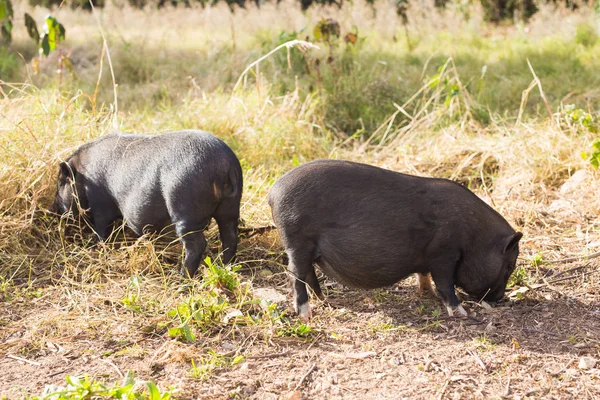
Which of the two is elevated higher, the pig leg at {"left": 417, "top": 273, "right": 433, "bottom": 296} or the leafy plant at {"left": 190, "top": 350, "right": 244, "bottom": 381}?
the leafy plant at {"left": 190, "top": 350, "right": 244, "bottom": 381}

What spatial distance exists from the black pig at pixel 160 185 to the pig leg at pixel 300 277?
1.96 ft

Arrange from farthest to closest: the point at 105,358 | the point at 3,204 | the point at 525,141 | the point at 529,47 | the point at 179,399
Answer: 1. the point at 529,47
2. the point at 525,141
3. the point at 3,204
4. the point at 105,358
5. the point at 179,399

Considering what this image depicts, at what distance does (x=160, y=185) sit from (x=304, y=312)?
1.13 metres

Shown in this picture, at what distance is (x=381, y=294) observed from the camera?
433cm

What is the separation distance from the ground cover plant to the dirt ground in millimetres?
12

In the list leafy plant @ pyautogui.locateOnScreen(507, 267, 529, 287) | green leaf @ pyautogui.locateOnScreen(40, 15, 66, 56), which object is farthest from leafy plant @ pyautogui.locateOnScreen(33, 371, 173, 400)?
green leaf @ pyautogui.locateOnScreen(40, 15, 66, 56)

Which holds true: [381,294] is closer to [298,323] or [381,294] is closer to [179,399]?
[298,323]

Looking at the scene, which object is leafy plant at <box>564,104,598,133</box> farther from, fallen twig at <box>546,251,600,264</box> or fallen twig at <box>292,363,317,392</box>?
fallen twig at <box>292,363,317,392</box>

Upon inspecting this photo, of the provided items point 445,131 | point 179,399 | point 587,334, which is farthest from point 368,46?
point 179,399

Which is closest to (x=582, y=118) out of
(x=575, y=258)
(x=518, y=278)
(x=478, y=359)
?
(x=575, y=258)

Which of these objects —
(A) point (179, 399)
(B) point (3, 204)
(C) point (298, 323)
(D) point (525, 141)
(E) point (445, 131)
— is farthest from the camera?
(E) point (445, 131)

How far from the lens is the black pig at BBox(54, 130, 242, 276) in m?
4.18

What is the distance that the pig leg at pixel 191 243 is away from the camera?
4.21 m

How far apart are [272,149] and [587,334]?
332 centimetres
